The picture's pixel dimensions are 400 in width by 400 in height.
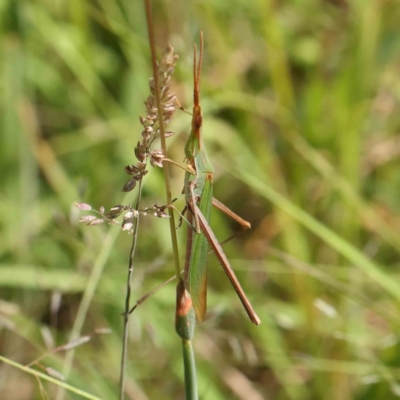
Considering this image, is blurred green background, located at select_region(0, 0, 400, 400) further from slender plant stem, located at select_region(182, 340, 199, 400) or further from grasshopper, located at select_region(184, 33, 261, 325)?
slender plant stem, located at select_region(182, 340, 199, 400)

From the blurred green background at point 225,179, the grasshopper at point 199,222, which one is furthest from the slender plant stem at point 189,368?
the blurred green background at point 225,179

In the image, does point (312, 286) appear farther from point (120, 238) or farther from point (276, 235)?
point (120, 238)

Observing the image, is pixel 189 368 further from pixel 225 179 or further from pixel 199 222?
pixel 225 179

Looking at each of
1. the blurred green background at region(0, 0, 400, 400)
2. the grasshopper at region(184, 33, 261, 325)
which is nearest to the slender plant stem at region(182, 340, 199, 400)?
the grasshopper at region(184, 33, 261, 325)

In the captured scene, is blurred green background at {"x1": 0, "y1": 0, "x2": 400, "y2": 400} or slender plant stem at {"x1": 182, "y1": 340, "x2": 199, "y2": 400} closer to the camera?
slender plant stem at {"x1": 182, "y1": 340, "x2": 199, "y2": 400}

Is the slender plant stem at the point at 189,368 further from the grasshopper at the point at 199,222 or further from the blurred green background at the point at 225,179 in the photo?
the blurred green background at the point at 225,179

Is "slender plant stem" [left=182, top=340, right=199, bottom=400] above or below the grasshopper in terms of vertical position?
below
